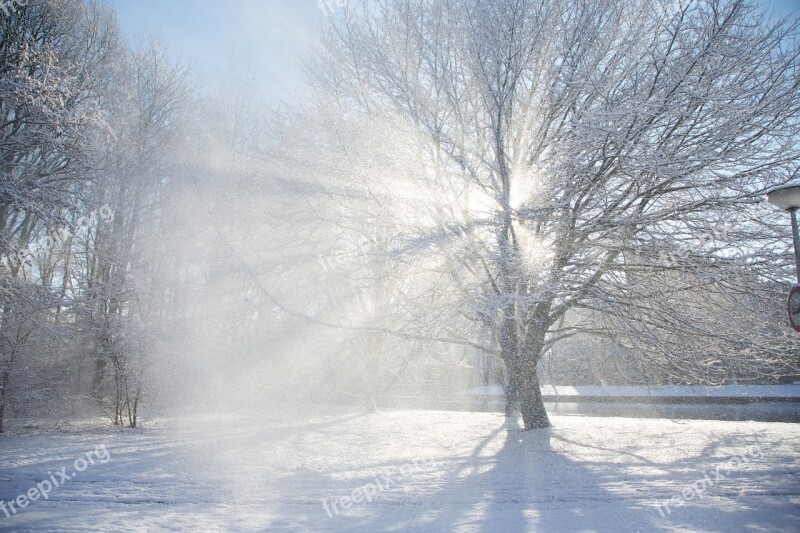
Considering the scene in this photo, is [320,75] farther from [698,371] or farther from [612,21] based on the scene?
[698,371]

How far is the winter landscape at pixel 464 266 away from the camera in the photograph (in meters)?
5.11

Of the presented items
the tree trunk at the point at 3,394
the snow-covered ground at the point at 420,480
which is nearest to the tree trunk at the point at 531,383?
the snow-covered ground at the point at 420,480

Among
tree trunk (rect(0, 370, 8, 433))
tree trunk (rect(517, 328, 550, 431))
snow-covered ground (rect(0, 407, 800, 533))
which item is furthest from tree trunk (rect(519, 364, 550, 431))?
tree trunk (rect(0, 370, 8, 433))

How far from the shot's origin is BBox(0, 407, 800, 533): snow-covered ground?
416 centimetres

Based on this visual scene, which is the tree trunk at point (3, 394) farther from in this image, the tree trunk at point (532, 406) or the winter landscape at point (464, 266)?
the tree trunk at point (532, 406)

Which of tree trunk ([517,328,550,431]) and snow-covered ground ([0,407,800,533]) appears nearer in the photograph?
snow-covered ground ([0,407,800,533])

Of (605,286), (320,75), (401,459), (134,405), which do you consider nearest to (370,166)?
(320,75)

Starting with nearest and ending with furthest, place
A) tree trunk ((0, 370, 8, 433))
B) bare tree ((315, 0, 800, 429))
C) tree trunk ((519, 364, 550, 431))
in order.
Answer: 1. bare tree ((315, 0, 800, 429))
2. tree trunk ((519, 364, 550, 431))
3. tree trunk ((0, 370, 8, 433))

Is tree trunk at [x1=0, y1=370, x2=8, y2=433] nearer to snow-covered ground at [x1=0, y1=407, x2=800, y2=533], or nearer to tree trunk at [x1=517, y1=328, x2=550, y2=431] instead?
snow-covered ground at [x1=0, y1=407, x2=800, y2=533]

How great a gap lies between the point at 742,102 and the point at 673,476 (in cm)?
519

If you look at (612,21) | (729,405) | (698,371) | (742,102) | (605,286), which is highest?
(612,21)

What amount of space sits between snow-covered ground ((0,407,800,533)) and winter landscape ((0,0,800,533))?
0.05 m

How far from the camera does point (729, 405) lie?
56.6 ft

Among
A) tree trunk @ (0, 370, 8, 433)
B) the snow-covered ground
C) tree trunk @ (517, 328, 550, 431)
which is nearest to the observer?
the snow-covered ground
